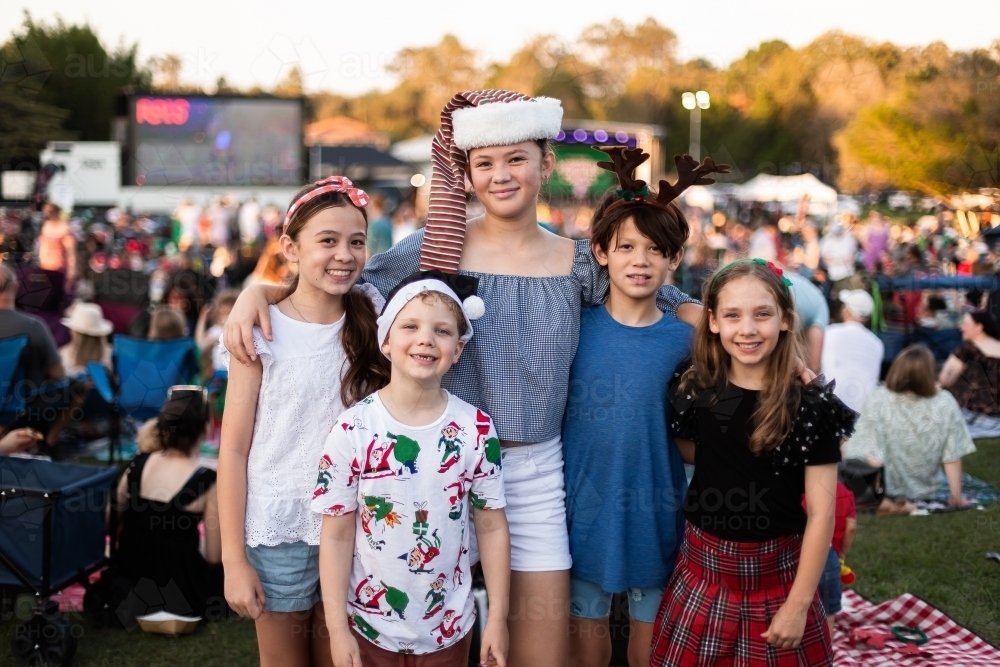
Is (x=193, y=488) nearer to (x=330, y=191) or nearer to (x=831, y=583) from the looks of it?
(x=330, y=191)

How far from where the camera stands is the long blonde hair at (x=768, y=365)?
2047mm

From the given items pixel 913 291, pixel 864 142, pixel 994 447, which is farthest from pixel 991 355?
pixel 864 142

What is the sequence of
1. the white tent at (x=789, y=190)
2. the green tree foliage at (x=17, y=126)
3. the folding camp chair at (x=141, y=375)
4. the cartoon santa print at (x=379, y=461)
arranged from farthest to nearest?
the white tent at (x=789, y=190)
the green tree foliage at (x=17, y=126)
the folding camp chair at (x=141, y=375)
the cartoon santa print at (x=379, y=461)

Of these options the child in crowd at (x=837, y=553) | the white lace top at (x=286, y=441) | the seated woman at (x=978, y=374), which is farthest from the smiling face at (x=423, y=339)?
the seated woman at (x=978, y=374)

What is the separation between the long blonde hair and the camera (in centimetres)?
205

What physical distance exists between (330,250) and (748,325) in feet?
3.33

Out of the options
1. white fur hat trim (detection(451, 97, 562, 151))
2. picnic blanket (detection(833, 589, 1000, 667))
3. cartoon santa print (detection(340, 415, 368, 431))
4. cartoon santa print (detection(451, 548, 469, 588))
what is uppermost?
white fur hat trim (detection(451, 97, 562, 151))

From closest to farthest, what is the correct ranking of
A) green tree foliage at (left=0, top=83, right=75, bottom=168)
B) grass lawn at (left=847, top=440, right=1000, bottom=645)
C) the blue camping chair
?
grass lawn at (left=847, top=440, right=1000, bottom=645), the blue camping chair, green tree foliage at (left=0, top=83, right=75, bottom=168)

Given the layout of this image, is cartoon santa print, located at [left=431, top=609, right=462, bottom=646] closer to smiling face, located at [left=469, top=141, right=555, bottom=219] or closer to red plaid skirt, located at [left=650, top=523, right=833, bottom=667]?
red plaid skirt, located at [left=650, top=523, right=833, bottom=667]

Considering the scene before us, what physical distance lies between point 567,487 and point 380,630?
1.93ft

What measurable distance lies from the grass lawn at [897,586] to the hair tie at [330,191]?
1.93 m

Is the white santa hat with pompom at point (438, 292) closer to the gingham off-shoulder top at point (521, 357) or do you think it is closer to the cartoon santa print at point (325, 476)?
the gingham off-shoulder top at point (521, 357)

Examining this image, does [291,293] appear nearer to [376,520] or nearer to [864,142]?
[376,520]

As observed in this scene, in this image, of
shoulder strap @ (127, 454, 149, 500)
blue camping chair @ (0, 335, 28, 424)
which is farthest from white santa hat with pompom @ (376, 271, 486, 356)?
blue camping chair @ (0, 335, 28, 424)
